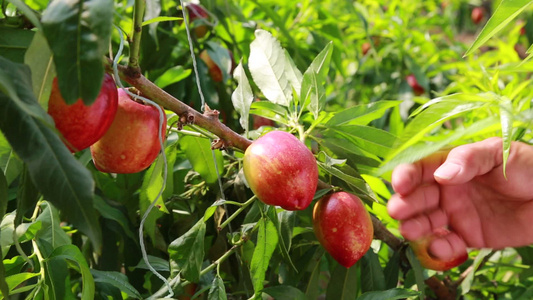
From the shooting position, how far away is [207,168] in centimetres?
69

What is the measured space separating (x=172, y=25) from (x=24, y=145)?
784mm

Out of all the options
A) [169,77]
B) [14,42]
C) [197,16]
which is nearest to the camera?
[14,42]

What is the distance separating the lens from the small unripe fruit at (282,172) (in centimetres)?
54

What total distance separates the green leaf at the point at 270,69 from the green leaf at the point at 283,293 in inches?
9.0

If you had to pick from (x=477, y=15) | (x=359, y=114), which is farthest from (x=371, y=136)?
(x=477, y=15)

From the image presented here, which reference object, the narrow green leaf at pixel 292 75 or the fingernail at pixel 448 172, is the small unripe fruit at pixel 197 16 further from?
the fingernail at pixel 448 172

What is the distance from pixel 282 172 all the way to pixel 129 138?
0.49 ft

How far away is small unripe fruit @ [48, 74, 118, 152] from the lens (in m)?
0.41

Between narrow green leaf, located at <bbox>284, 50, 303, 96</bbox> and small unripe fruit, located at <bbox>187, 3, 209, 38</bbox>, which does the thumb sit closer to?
narrow green leaf, located at <bbox>284, 50, 303, 96</bbox>

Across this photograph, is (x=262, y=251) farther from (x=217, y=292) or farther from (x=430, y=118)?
(x=430, y=118)

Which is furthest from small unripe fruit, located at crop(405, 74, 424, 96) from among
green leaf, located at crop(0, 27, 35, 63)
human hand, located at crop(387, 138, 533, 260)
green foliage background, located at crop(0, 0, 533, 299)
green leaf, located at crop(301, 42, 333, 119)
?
green leaf, located at crop(0, 27, 35, 63)

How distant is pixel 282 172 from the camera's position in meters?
0.54

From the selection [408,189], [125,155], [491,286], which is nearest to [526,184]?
[408,189]

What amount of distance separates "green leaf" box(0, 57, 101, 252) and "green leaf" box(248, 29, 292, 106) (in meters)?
0.40
